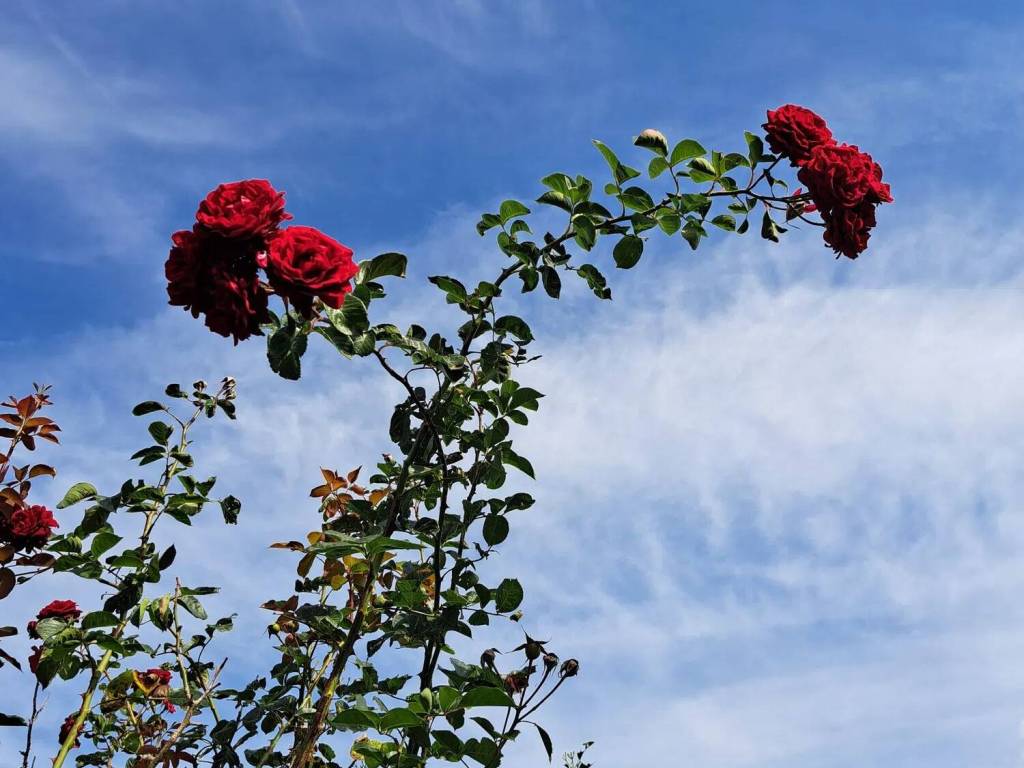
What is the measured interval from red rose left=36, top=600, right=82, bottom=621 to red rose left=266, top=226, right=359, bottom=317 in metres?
1.87

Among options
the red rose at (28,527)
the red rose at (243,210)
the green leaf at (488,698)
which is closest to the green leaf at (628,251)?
the red rose at (243,210)

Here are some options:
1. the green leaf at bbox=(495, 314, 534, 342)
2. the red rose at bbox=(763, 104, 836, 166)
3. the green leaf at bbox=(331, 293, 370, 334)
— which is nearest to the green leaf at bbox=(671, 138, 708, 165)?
the red rose at bbox=(763, 104, 836, 166)

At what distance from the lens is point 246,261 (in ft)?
6.93

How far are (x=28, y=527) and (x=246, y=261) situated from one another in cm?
150

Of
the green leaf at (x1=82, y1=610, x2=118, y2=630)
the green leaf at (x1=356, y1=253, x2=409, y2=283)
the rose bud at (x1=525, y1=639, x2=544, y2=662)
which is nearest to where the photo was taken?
the green leaf at (x1=356, y1=253, x2=409, y2=283)

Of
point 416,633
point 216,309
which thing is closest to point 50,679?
point 416,633

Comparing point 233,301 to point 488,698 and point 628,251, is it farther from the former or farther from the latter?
point 628,251

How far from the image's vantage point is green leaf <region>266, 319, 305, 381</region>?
7.21ft

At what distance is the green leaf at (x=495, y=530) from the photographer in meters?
2.75

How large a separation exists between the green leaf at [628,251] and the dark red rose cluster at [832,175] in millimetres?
536

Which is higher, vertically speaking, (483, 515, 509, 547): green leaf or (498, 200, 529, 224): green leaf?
(498, 200, 529, 224): green leaf

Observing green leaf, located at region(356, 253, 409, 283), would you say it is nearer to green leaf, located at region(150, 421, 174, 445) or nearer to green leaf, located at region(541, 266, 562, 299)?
green leaf, located at region(541, 266, 562, 299)

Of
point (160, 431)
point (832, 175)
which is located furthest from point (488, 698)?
point (832, 175)

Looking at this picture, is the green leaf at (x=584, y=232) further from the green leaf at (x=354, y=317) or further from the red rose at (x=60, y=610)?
the red rose at (x=60, y=610)
